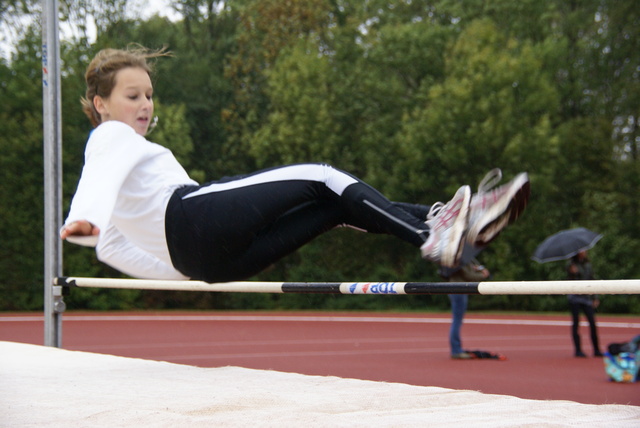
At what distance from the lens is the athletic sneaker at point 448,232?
10.7ft

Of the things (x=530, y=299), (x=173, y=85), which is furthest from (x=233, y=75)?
(x=530, y=299)

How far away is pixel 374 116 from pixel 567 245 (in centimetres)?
1509

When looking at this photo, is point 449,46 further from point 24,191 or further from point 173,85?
point 24,191

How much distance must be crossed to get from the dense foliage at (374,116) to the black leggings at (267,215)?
56.6 ft

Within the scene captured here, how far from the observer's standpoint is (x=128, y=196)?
353 cm

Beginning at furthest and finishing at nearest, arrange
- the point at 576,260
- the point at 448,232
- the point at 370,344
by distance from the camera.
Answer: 1. the point at 370,344
2. the point at 576,260
3. the point at 448,232

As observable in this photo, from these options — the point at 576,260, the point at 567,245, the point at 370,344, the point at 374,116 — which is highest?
the point at 374,116

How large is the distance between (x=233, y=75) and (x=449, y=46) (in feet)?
22.5

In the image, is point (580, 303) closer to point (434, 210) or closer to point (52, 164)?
point (52, 164)

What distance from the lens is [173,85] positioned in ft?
84.4

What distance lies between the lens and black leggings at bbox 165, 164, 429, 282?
3.41 metres

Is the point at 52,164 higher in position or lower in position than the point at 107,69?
lower

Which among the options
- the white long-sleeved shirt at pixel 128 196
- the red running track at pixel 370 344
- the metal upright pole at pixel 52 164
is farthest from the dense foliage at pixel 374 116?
the white long-sleeved shirt at pixel 128 196

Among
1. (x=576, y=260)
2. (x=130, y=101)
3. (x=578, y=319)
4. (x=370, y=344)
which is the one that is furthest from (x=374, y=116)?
(x=130, y=101)
